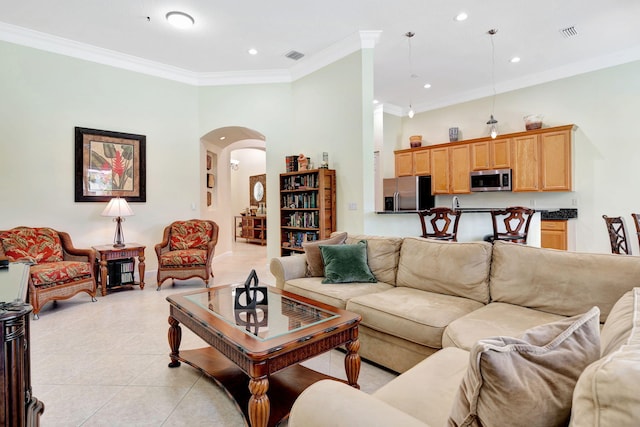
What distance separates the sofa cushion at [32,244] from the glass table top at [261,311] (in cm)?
274

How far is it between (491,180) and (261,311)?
5445mm

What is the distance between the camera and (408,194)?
6.84m

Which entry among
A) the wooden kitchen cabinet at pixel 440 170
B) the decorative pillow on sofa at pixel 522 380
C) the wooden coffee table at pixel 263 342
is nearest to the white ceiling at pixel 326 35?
the wooden kitchen cabinet at pixel 440 170

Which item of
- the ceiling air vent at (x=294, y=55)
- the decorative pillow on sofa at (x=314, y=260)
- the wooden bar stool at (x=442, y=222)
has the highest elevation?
the ceiling air vent at (x=294, y=55)

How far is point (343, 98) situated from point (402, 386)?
13.7 feet

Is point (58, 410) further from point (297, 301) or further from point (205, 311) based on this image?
point (297, 301)

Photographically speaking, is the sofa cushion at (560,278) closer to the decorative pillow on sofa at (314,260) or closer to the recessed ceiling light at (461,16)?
the decorative pillow on sofa at (314,260)

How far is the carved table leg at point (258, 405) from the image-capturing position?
149cm

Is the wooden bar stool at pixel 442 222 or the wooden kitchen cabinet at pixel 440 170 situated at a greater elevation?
the wooden kitchen cabinet at pixel 440 170

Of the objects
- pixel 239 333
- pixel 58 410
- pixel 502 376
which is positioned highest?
pixel 502 376

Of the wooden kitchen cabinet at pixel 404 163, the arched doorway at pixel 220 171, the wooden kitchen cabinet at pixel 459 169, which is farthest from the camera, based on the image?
the wooden kitchen cabinet at pixel 404 163

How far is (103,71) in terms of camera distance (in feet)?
15.9

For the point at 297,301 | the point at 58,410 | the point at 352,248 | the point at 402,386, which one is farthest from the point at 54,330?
the point at 402,386

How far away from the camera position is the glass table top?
70.6 inches
